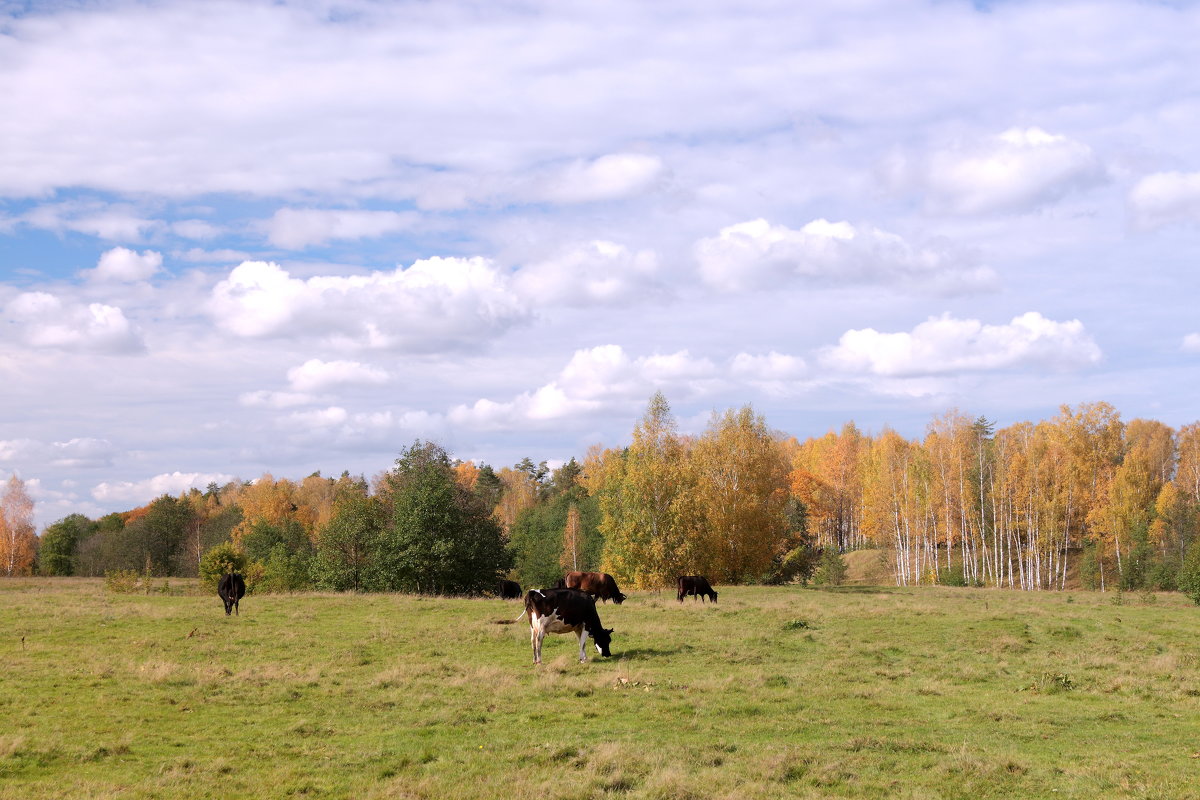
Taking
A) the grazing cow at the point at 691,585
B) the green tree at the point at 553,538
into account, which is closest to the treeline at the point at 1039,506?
the green tree at the point at 553,538

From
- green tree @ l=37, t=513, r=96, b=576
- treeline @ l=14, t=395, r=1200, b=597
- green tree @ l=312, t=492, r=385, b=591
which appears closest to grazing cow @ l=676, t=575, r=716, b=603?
treeline @ l=14, t=395, r=1200, b=597

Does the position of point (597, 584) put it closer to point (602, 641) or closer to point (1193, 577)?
point (602, 641)

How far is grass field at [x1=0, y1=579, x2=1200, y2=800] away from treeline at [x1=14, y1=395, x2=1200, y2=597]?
79.7ft

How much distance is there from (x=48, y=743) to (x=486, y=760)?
7.05 meters

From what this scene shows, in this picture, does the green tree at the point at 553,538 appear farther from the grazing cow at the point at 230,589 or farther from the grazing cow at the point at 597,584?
the grazing cow at the point at 230,589

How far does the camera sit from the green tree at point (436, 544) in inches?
2052

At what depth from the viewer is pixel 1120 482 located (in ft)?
236

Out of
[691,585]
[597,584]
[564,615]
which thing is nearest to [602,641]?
[564,615]

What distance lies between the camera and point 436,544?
170 ft

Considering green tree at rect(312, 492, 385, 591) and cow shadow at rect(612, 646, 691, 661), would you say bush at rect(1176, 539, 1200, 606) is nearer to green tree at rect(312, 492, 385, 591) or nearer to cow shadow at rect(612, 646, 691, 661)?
cow shadow at rect(612, 646, 691, 661)

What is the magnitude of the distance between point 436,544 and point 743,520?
21383mm

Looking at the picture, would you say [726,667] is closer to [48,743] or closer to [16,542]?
[48,743]

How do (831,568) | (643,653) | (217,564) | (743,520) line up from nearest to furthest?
(643,653) < (217,564) < (743,520) < (831,568)

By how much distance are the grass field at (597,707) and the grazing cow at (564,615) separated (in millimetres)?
763
